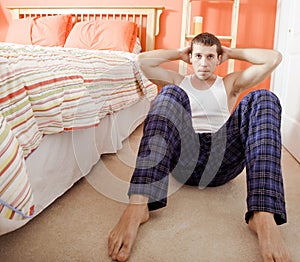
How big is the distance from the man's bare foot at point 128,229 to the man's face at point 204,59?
539mm

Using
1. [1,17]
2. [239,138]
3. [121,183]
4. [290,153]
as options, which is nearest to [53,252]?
[121,183]

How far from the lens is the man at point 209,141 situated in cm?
99

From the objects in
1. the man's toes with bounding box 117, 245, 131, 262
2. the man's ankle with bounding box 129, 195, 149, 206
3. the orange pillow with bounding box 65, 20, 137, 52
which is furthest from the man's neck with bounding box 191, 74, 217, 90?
the orange pillow with bounding box 65, 20, 137, 52

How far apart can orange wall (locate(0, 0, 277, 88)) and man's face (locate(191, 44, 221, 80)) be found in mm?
1677

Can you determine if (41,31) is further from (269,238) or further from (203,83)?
(269,238)

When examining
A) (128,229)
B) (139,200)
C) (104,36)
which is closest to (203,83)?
(139,200)

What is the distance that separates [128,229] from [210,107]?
600 millimetres

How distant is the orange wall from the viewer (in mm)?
2814

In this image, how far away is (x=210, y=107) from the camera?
135cm

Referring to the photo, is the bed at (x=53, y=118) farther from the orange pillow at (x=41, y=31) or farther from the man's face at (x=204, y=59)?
the orange pillow at (x=41, y=31)

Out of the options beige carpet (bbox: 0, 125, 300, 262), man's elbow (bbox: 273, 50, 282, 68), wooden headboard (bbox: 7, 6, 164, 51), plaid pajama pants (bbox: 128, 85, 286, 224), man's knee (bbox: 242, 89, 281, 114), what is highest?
wooden headboard (bbox: 7, 6, 164, 51)

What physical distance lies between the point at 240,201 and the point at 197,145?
→ 10.7 inches

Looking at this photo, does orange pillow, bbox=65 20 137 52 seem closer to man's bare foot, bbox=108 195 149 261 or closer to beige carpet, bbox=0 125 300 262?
beige carpet, bbox=0 125 300 262

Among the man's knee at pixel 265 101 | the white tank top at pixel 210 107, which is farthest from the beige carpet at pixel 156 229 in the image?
the man's knee at pixel 265 101
